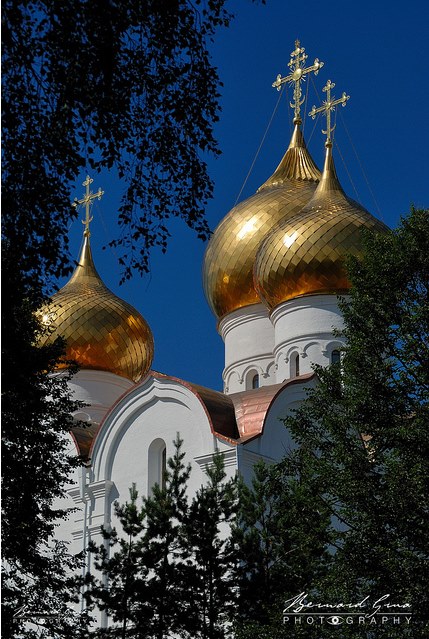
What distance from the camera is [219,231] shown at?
22422mm

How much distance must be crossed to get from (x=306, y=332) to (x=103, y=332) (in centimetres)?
439

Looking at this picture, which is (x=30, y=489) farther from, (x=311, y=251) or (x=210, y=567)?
(x=311, y=251)

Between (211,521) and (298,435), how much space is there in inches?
78.3

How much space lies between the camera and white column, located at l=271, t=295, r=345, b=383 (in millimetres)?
19344

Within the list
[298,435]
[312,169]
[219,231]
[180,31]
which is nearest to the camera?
[180,31]

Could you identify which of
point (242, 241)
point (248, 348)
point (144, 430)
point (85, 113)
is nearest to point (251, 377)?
point (248, 348)

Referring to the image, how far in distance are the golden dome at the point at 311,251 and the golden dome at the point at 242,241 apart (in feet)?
3.87

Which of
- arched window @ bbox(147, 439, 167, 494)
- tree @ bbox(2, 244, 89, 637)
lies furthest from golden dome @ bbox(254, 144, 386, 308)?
tree @ bbox(2, 244, 89, 637)

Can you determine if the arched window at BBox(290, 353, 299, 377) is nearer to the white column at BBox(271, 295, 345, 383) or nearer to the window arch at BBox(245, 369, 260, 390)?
the white column at BBox(271, 295, 345, 383)

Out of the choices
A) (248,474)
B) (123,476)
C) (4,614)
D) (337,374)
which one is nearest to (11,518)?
Answer: (4,614)

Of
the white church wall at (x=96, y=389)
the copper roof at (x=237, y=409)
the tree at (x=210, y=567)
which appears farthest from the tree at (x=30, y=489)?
the white church wall at (x=96, y=389)

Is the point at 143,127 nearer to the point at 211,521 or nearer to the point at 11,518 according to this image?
the point at 11,518

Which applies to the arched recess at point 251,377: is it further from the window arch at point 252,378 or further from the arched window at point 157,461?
the arched window at point 157,461

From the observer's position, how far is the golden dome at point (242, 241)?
21.5 m
